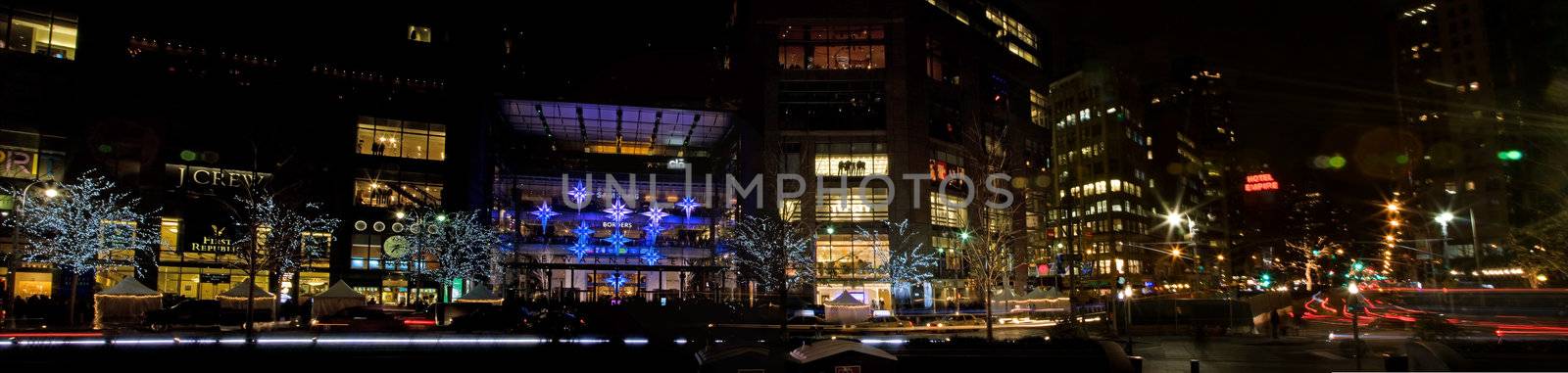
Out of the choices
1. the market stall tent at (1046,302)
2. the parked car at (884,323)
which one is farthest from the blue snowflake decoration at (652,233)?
the market stall tent at (1046,302)

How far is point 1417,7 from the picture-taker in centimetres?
12800

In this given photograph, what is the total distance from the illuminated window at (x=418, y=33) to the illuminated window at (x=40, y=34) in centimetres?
1939

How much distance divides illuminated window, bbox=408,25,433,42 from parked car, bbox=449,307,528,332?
41924 millimetres

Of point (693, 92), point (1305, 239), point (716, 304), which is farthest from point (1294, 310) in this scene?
point (1305, 239)

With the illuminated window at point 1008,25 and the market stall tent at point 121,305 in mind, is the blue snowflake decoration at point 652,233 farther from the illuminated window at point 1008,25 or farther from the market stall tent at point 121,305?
the market stall tent at point 121,305

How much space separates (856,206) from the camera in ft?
218

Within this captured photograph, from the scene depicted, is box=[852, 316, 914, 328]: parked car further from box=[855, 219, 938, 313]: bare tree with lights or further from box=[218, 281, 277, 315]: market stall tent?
box=[218, 281, 277, 315]: market stall tent

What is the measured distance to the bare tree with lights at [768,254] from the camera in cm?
5384

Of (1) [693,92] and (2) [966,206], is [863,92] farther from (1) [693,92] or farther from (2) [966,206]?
(1) [693,92]

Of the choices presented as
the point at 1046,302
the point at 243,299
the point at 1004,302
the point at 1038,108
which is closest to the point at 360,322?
the point at 243,299

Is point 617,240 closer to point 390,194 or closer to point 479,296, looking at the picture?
point 390,194

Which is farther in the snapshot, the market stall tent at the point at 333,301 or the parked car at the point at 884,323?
the market stall tent at the point at 333,301

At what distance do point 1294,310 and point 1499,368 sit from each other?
1716cm

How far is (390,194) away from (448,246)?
677 centimetres
